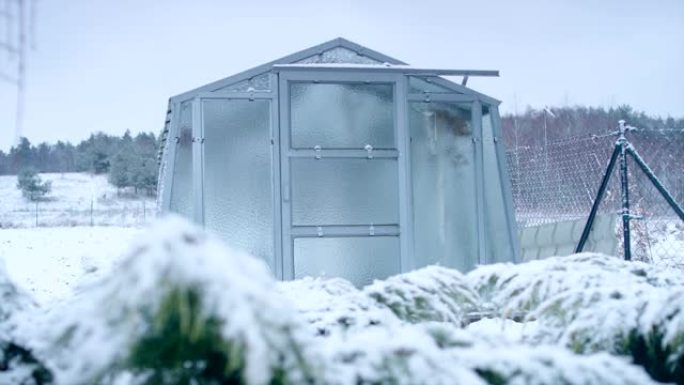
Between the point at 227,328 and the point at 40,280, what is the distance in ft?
29.5

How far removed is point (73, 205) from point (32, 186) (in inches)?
98.2

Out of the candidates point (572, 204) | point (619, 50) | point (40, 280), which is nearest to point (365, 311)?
point (572, 204)

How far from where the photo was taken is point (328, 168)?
5016mm

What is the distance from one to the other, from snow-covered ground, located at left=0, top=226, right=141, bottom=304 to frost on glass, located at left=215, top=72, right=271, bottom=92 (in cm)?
126

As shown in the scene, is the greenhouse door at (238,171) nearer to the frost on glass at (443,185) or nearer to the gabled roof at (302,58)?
the gabled roof at (302,58)

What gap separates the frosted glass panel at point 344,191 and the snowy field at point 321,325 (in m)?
2.59

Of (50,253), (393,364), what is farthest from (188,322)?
(50,253)

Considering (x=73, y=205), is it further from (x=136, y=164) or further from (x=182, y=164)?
(x=182, y=164)

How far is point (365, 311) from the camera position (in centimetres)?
202

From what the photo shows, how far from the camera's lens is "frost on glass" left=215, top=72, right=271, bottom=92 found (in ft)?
16.6

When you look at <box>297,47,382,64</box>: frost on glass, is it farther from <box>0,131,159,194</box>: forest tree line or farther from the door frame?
<box>0,131,159,194</box>: forest tree line

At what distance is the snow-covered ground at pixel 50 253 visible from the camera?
8.24m

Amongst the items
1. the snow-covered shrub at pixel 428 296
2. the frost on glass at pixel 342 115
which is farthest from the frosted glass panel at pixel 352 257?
the snow-covered shrub at pixel 428 296

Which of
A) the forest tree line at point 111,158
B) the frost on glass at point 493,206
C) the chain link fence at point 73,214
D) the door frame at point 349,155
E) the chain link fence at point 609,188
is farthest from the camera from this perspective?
the chain link fence at point 73,214
